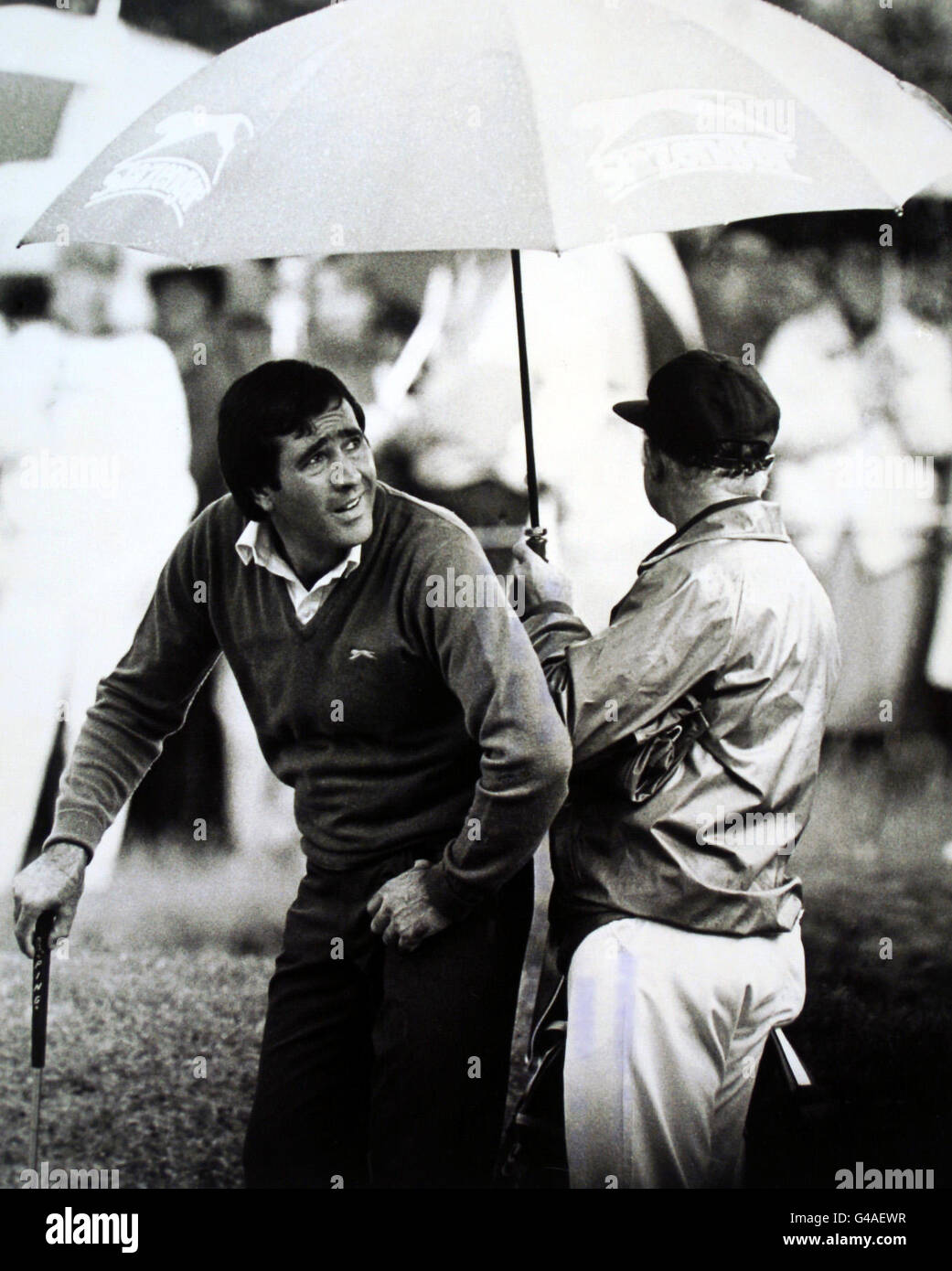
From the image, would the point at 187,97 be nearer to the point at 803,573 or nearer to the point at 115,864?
the point at 803,573

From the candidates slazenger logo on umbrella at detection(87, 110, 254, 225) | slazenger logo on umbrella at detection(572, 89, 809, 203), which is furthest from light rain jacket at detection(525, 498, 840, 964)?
slazenger logo on umbrella at detection(87, 110, 254, 225)

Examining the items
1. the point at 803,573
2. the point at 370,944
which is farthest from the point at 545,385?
the point at 370,944

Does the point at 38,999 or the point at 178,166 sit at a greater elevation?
the point at 178,166

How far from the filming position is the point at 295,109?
2.69 metres

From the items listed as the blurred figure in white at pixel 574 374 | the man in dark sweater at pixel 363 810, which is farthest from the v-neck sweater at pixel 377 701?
the blurred figure in white at pixel 574 374

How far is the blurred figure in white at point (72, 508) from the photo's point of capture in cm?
362

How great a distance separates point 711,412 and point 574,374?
751mm

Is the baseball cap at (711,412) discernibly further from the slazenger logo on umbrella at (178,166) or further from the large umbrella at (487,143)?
the slazenger logo on umbrella at (178,166)

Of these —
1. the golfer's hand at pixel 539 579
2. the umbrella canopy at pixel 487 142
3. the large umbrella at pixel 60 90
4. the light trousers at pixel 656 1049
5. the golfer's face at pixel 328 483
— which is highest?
the large umbrella at pixel 60 90

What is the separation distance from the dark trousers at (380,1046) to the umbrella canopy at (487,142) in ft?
4.05

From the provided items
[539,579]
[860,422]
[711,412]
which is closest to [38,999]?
[539,579]

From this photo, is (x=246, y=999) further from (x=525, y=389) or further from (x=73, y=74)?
(x=73, y=74)

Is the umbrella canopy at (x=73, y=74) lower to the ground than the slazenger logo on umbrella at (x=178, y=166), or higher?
higher

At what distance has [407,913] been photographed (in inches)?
110
